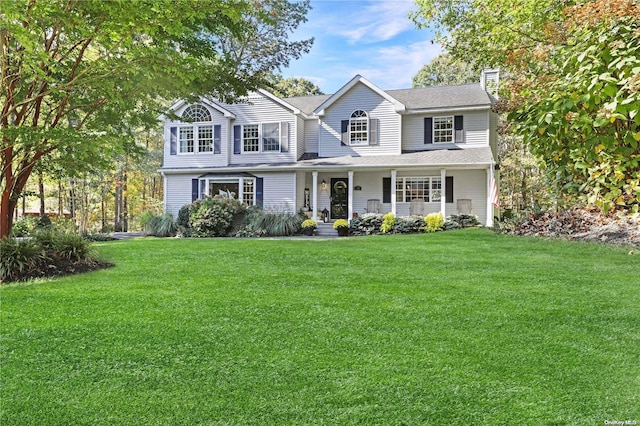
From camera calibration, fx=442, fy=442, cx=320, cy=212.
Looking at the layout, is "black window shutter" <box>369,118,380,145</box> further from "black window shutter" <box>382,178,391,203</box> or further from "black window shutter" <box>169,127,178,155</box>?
"black window shutter" <box>169,127,178,155</box>

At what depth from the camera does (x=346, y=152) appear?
18.9 metres

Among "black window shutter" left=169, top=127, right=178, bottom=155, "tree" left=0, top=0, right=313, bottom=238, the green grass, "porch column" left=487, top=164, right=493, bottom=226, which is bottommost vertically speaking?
the green grass

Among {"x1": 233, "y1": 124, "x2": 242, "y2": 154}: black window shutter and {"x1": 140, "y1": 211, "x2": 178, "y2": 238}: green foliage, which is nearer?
{"x1": 140, "y1": 211, "x2": 178, "y2": 238}: green foliage

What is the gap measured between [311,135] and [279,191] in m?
3.16

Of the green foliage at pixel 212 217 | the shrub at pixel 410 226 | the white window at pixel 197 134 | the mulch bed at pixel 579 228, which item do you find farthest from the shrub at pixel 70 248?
the white window at pixel 197 134

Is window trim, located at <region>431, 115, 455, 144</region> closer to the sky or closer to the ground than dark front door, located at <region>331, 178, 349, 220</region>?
closer to the sky

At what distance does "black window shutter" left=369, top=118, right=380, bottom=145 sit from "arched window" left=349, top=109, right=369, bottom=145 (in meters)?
0.14

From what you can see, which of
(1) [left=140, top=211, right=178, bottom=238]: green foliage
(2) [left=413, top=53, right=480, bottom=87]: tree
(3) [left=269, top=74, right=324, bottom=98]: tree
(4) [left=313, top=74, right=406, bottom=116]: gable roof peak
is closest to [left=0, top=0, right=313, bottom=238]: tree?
(1) [left=140, top=211, right=178, bottom=238]: green foliage

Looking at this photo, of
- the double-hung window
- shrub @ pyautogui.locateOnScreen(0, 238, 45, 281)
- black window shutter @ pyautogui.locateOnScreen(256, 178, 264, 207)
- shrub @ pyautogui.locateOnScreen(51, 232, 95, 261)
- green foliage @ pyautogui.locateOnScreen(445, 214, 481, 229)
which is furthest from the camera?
the double-hung window

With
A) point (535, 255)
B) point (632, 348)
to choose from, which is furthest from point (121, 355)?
point (535, 255)

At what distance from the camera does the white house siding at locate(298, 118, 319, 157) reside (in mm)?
20156

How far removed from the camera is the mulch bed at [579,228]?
10.3m

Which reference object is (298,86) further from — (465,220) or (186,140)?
(465,220)

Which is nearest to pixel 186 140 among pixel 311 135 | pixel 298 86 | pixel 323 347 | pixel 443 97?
pixel 311 135
